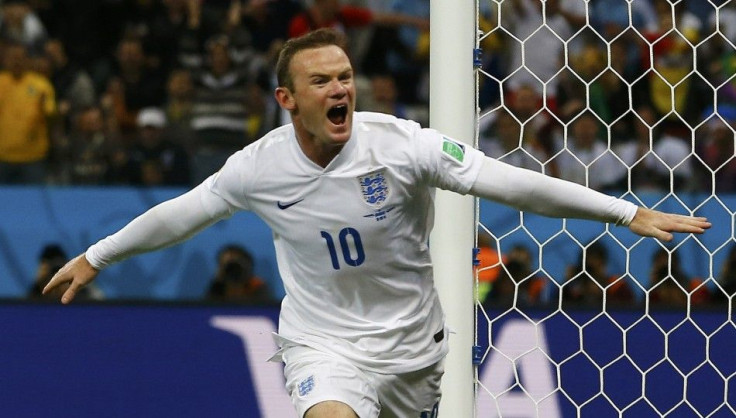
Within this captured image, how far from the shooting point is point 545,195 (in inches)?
144

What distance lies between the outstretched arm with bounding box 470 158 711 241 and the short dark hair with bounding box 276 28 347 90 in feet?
1.86

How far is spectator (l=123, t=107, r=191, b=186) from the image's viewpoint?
7.79 m

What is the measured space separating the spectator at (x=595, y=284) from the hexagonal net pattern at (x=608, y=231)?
0.03 feet

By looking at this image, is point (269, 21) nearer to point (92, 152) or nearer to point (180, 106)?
point (180, 106)

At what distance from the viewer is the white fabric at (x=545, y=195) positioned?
12.0 feet

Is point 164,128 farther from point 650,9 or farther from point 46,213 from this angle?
point 650,9

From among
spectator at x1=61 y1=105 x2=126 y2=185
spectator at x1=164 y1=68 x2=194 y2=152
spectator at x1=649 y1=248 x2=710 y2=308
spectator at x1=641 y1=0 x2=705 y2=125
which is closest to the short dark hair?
spectator at x1=649 y1=248 x2=710 y2=308

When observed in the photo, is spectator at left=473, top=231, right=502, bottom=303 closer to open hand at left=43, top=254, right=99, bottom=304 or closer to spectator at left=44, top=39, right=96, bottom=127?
open hand at left=43, top=254, right=99, bottom=304

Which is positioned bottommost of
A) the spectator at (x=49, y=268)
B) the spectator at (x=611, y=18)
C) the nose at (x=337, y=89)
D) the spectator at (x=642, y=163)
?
the spectator at (x=49, y=268)

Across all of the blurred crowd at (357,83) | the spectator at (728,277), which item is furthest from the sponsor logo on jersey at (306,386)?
the spectator at (728,277)

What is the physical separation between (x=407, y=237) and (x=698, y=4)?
16.4 feet

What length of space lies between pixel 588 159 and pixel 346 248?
3.29 m

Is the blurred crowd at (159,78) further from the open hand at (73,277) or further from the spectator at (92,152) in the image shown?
the open hand at (73,277)

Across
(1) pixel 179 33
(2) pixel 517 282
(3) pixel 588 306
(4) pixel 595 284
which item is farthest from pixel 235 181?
(1) pixel 179 33
